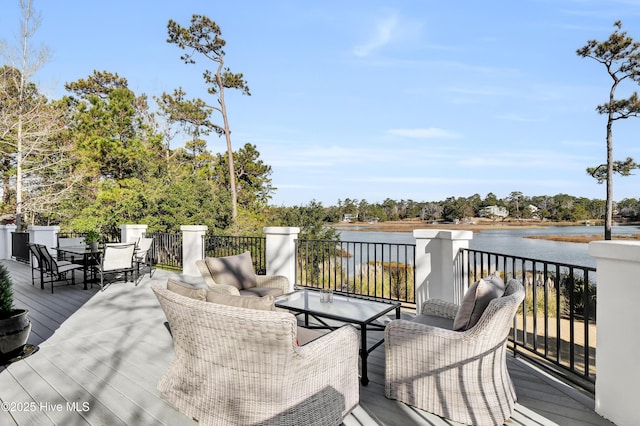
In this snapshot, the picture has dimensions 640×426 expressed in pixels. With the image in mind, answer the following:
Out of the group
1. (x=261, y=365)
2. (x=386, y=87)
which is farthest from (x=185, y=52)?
(x=261, y=365)

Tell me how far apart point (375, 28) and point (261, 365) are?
360 inches

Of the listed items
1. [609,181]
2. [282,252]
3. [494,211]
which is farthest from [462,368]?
[494,211]

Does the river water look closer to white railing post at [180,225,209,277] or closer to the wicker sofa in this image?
white railing post at [180,225,209,277]

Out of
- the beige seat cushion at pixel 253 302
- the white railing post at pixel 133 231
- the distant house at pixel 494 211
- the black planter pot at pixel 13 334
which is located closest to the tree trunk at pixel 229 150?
the white railing post at pixel 133 231

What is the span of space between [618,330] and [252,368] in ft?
6.65

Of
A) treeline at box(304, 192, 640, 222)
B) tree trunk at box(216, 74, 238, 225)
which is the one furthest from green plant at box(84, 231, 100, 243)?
treeline at box(304, 192, 640, 222)

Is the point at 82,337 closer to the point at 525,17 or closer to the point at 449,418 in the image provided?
the point at 449,418

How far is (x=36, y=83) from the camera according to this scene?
13234 mm

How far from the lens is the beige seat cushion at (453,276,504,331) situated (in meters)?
2.18

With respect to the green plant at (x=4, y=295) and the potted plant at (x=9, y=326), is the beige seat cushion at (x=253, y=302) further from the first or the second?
the green plant at (x=4, y=295)

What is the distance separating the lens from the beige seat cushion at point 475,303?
218 centimetres

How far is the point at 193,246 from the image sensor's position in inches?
293

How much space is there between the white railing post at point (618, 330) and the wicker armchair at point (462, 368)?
45cm

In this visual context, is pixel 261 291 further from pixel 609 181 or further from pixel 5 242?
pixel 609 181
